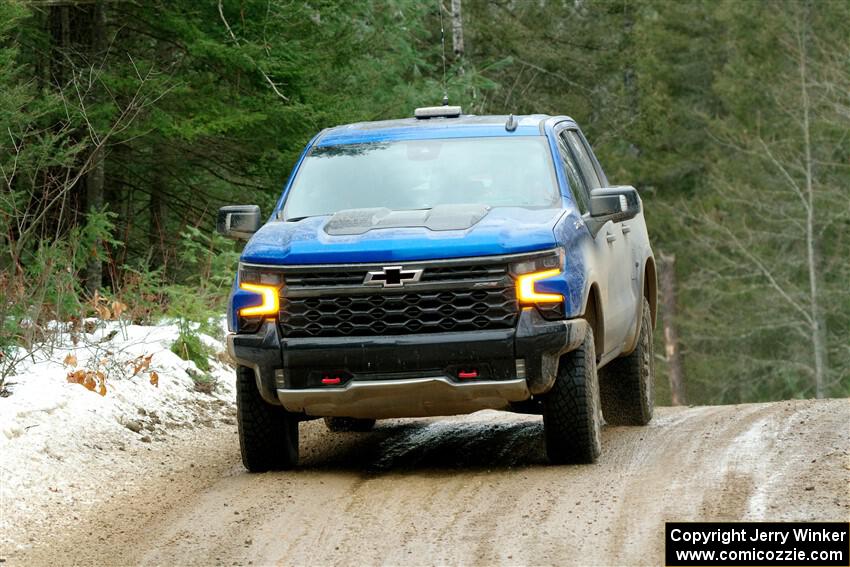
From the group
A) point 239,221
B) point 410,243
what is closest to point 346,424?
point 239,221

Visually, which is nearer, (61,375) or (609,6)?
(61,375)

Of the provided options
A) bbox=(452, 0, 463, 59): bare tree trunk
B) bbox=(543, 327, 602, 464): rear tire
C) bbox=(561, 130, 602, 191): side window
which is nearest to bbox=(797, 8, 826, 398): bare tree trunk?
bbox=(452, 0, 463, 59): bare tree trunk

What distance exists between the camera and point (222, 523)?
290 inches

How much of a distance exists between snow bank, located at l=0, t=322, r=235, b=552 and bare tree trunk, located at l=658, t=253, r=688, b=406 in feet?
100

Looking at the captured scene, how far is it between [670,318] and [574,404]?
34.8 m

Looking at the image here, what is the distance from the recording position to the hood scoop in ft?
26.8

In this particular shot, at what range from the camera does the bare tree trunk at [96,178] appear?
16203 mm

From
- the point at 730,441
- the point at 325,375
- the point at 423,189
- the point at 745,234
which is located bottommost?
the point at 745,234

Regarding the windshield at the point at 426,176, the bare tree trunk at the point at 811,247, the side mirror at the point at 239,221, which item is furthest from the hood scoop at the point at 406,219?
the bare tree trunk at the point at 811,247

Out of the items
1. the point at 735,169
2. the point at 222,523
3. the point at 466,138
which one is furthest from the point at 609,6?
the point at 222,523

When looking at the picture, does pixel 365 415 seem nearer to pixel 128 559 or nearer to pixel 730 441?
pixel 128 559

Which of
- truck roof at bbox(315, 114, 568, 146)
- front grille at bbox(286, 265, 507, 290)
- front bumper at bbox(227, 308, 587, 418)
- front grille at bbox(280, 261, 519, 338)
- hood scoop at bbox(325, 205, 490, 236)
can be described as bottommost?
front bumper at bbox(227, 308, 587, 418)

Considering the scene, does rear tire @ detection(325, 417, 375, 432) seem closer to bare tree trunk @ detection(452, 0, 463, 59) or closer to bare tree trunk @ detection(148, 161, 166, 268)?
bare tree trunk @ detection(148, 161, 166, 268)

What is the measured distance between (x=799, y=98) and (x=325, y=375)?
31.7 meters
